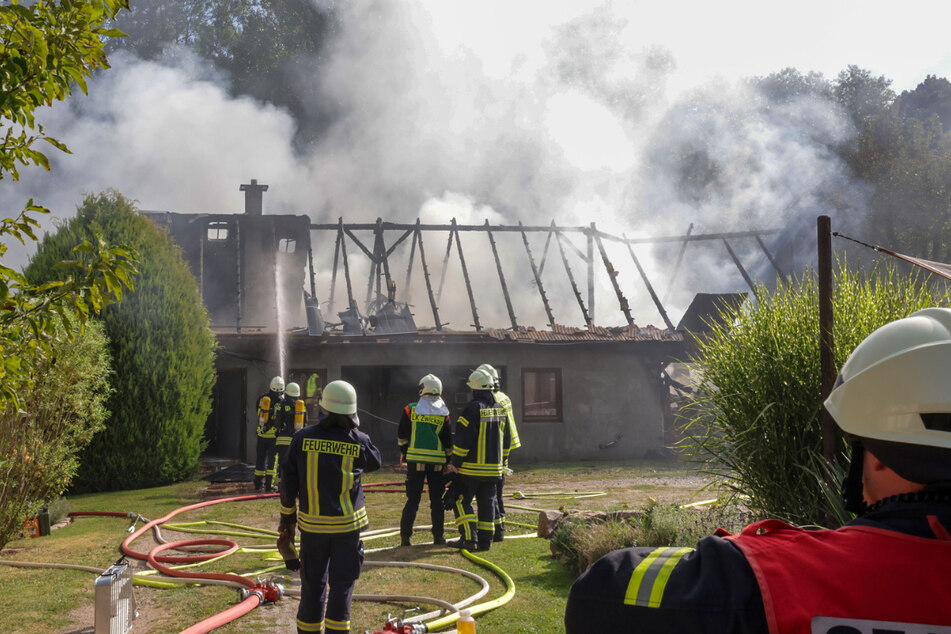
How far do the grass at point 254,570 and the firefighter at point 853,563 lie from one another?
442cm

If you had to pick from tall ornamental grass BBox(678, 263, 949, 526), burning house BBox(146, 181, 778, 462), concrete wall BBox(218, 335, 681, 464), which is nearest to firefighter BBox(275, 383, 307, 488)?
burning house BBox(146, 181, 778, 462)

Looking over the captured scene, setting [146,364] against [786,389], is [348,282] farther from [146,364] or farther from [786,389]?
[786,389]

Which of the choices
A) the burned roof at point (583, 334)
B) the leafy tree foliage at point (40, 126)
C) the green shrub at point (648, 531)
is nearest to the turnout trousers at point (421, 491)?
the green shrub at point (648, 531)

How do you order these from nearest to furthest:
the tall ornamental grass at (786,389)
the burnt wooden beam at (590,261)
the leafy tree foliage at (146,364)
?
the tall ornamental grass at (786,389), the leafy tree foliage at (146,364), the burnt wooden beam at (590,261)

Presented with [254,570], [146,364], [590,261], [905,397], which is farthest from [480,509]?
[590,261]

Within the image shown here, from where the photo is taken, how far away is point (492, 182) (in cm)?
3844

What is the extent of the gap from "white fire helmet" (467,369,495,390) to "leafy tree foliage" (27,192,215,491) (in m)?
8.41

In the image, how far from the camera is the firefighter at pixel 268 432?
12750 mm

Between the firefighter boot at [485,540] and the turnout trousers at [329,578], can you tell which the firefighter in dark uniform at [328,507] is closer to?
the turnout trousers at [329,578]

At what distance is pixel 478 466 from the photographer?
25.6 feet

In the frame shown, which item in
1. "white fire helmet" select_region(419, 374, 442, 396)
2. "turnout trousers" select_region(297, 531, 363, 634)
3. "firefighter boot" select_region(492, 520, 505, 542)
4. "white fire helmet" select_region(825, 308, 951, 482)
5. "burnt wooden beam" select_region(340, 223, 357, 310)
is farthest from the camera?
"burnt wooden beam" select_region(340, 223, 357, 310)

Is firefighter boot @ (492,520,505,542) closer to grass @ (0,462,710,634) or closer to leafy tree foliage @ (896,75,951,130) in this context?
grass @ (0,462,710,634)

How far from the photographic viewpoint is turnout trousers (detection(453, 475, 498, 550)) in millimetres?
7891

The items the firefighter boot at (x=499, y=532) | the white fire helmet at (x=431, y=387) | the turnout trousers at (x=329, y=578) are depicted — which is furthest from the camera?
the firefighter boot at (x=499, y=532)
